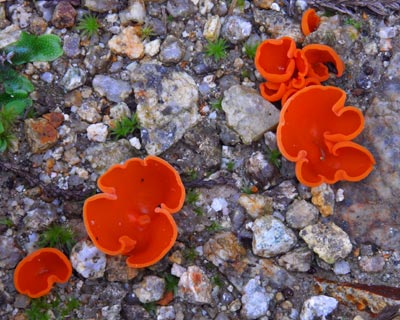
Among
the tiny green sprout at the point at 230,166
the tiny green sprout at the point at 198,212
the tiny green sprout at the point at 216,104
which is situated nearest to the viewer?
the tiny green sprout at the point at 198,212

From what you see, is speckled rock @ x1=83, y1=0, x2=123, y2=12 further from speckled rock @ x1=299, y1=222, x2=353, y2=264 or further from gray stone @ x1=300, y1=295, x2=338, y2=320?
gray stone @ x1=300, y1=295, x2=338, y2=320

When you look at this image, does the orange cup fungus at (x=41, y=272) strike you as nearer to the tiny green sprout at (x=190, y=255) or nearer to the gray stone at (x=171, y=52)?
the tiny green sprout at (x=190, y=255)

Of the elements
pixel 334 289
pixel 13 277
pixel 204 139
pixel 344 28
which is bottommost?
pixel 13 277

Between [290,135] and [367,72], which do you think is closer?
[290,135]

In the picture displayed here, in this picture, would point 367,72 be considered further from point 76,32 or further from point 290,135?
point 76,32

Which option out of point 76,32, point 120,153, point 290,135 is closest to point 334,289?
point 290,135

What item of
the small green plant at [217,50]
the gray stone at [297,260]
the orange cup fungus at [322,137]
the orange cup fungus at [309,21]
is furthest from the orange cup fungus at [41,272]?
the orange cup fungus at [309,21]

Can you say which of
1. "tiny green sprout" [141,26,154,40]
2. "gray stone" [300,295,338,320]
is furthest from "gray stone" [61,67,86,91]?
"gray stone" [300,295,338,320]
